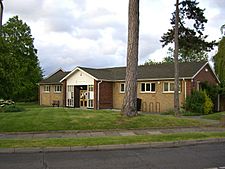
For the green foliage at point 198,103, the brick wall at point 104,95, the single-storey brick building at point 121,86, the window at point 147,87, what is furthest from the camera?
the brick wall at point 104,95

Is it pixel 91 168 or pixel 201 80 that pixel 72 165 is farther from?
pixel 201 80

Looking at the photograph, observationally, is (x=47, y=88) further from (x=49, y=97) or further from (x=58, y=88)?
(x=58, y=88)

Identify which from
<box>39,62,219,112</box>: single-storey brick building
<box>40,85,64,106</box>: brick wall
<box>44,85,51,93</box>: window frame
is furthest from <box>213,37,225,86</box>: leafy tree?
<box>44,85,51,93</box>: window frame

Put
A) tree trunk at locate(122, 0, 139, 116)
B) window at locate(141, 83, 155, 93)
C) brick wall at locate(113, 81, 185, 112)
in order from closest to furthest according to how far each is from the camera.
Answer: tree trunk at locate(122, 0, 139, 116) < brick wall at locate(113, 81, 185, 112) < window at locate(141, 83, 155, 93)

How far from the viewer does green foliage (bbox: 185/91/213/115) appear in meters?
29.1

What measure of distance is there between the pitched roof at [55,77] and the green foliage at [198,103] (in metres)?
18.6

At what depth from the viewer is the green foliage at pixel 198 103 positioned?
2906cm

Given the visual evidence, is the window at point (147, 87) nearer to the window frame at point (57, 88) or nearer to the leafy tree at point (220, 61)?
the leafy tree at point (220, 61)

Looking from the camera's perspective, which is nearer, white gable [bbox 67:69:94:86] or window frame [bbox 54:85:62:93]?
white gable [bbox 67:69:94:86]

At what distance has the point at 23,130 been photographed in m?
15.9

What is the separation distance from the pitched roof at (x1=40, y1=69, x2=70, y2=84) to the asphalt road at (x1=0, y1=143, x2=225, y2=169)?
32.4 m

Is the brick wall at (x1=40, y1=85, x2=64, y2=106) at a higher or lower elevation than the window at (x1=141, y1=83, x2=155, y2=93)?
lower

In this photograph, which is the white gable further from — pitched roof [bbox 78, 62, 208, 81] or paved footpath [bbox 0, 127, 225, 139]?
paved footpath [bbox 0, 127, 225, 139]

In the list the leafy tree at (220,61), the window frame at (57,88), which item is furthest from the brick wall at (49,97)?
the leafy tree at (220,61)
